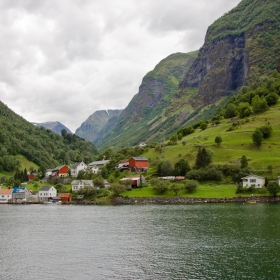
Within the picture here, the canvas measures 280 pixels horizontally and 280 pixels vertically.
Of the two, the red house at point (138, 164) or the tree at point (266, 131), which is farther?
the red house at point (138, 164)

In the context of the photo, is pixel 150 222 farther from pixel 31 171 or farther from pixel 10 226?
pixel 31 171

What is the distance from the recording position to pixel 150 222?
227 ft

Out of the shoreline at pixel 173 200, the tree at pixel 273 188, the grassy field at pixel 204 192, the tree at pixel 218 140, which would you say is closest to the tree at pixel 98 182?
the shoreline at pixel 173 200

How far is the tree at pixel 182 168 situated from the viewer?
12162 cm

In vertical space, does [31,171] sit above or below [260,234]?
above

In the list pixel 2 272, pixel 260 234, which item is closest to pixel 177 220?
pixel 260 234

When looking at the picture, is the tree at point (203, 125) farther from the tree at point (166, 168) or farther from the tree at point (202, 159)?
the tree at point (166, 168)

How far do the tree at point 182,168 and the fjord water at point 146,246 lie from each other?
43.0 meters

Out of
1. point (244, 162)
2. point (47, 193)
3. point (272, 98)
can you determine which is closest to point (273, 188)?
point (244, 162)

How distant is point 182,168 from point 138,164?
24.8 metres

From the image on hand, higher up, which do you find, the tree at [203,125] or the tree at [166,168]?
the tree at [203,125]

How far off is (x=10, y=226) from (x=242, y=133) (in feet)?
334

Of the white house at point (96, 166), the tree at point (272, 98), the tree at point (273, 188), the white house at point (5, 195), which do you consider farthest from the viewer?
the tree at point (272, 98)

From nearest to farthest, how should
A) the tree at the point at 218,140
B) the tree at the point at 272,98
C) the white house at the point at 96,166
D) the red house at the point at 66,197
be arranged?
1. the red house at the point at 66,197
2. the tree at the point at 218,140
3. the white house at the point at 96,166
4. the tree at the point at 272,98
